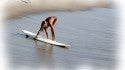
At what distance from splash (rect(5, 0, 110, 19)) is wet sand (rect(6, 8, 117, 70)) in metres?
0.70

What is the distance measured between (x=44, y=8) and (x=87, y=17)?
249 cm

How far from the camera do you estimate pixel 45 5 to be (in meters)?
27.2

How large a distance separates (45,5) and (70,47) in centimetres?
1031

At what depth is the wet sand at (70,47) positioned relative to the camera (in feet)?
47.7

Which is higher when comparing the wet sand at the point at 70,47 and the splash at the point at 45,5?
the splash at the point at 45,5

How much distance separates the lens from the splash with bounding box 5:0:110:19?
77.5ft

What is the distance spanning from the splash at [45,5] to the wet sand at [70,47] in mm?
702

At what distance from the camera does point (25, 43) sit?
55.1ft

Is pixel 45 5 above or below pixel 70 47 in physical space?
above

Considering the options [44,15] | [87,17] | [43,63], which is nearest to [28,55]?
[43,63]

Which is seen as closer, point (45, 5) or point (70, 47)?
point (70, 47)

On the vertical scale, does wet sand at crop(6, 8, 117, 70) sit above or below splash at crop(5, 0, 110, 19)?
below

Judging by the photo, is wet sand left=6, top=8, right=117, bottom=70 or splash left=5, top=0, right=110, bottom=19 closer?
wet sand left=6, top=8, right=117, bottom=70

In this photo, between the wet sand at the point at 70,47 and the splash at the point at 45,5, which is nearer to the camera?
the wet sand at the point at 70,47
